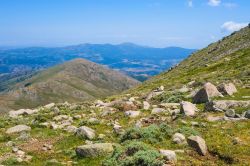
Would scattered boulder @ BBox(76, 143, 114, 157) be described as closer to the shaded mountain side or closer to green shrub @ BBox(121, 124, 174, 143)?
green shrub @ BBox(121, 124, 174, 143)

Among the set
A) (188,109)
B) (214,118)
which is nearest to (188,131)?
(214,118)

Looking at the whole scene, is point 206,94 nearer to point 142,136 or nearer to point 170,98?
point 170,98

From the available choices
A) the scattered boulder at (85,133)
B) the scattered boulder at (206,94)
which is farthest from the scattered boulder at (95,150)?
the scattered boulder at (206,94)

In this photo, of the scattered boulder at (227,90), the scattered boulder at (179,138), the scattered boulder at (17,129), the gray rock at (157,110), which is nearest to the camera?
the scattered boulder at (179,138)

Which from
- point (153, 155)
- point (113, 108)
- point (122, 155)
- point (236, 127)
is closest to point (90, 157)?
point (122, 155)

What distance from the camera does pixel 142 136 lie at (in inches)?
793

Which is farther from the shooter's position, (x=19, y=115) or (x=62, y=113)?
(x=19, y=115)

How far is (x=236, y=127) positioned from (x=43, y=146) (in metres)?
11.3

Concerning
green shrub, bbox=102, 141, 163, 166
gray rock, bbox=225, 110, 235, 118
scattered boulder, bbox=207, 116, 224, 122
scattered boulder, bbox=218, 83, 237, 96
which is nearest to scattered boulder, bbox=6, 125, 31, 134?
green shrub, bbox=102, 141, 163, 166

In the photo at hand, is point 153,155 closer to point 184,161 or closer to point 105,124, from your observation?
point 184,161

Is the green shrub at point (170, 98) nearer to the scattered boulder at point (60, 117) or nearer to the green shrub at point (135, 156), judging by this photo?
the scattered boulder at point (60, 117)

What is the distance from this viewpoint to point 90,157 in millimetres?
18875

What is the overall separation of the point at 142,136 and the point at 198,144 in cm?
369

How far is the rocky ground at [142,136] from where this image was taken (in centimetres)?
1688
